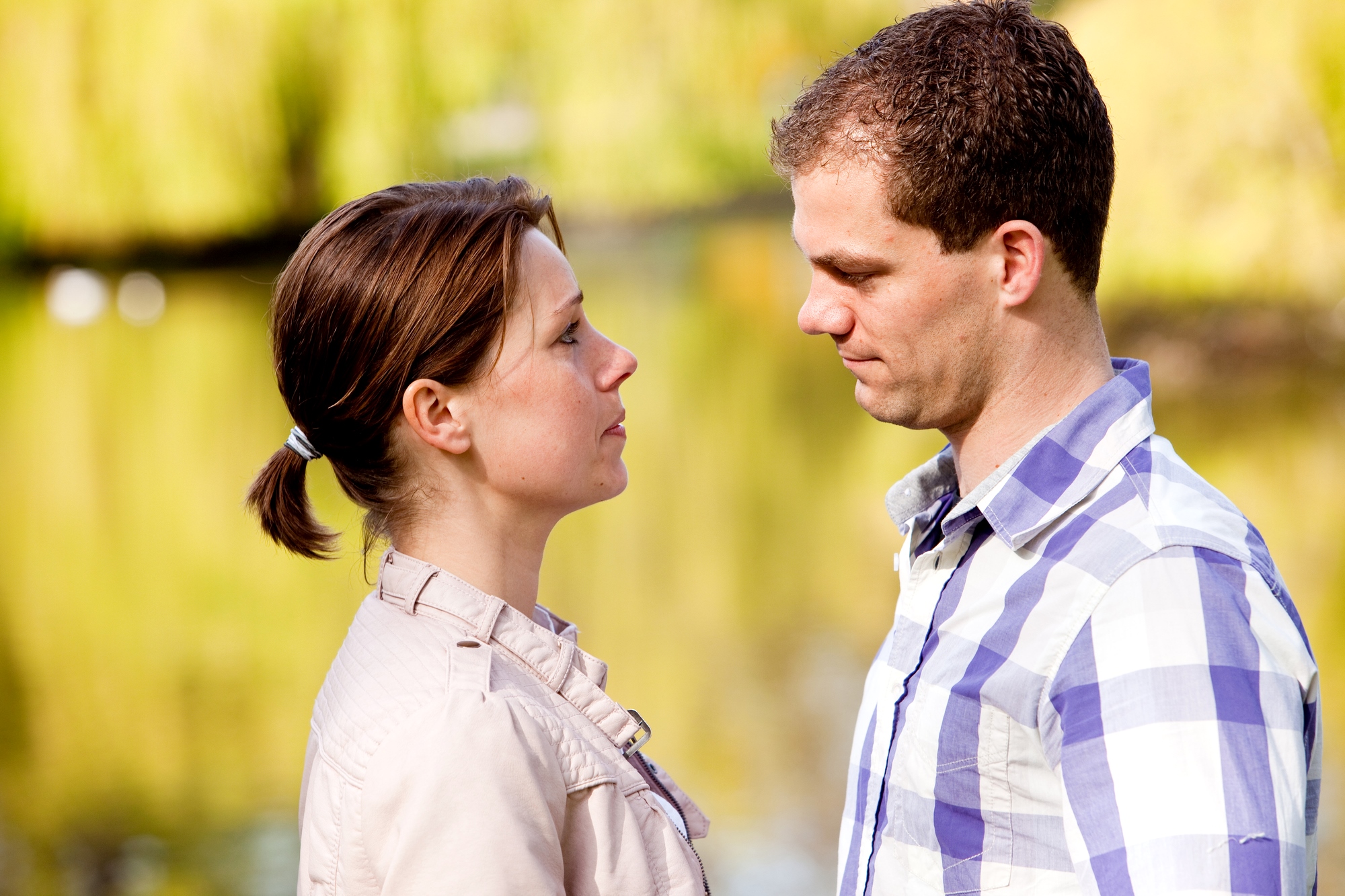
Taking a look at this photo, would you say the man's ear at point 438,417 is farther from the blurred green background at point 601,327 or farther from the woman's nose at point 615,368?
the blurred green background at point 601,327

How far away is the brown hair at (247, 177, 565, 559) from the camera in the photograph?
1.01m

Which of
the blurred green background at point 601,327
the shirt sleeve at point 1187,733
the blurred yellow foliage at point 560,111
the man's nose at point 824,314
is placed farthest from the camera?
the blurred yellow foliage at point 560,111

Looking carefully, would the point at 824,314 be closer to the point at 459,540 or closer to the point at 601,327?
the point at 459,540

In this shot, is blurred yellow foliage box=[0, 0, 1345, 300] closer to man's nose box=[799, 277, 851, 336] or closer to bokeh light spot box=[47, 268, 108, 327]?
bokeh light spot box=[47, 268, 108, 327]

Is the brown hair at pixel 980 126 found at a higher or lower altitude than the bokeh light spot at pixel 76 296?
lower

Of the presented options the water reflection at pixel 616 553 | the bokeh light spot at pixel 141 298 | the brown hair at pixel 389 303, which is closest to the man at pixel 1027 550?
the brown hair at pixel 389 303

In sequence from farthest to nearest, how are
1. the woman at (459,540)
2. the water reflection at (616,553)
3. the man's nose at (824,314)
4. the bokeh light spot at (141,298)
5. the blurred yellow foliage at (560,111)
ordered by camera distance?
the bokeh light spot at (141,298) → the blurred yellow foliage at (560,111) → the water reflection at (616,553) → the man's nose at (824,314) → the woman at (459,540)

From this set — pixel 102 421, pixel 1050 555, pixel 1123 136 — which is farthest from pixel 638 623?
pixel 1050 555

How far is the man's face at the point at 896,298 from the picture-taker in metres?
1.03

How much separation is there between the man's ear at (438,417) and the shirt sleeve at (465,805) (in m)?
0.24

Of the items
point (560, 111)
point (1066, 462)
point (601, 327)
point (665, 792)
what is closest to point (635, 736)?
point (665, 792)

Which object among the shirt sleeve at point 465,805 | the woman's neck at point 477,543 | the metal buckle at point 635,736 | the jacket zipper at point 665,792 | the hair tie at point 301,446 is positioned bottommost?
the shirt sleeve at point 465,805

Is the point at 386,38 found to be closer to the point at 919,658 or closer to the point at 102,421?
the point at 102,421

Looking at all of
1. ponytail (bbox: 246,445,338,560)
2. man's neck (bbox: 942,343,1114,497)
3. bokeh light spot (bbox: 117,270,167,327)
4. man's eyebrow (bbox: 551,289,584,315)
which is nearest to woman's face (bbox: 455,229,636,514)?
man's eyebrow (bbox: 551,289,584,315)
